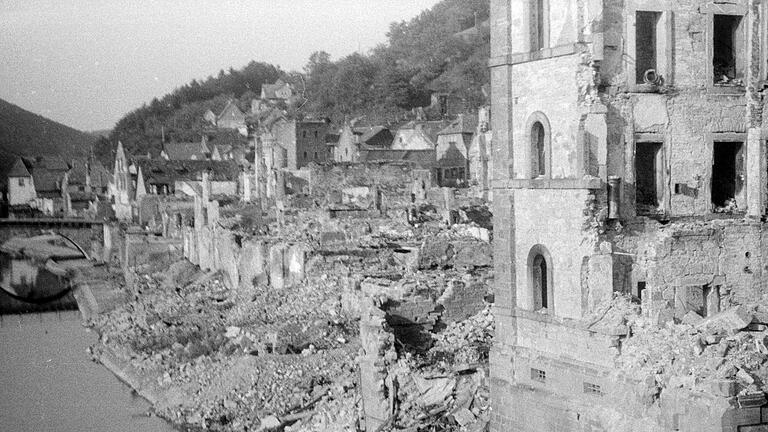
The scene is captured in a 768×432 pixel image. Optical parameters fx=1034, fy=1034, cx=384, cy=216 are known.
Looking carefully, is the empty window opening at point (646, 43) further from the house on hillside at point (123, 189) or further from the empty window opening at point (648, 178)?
the house on hillside at point (123, 189)

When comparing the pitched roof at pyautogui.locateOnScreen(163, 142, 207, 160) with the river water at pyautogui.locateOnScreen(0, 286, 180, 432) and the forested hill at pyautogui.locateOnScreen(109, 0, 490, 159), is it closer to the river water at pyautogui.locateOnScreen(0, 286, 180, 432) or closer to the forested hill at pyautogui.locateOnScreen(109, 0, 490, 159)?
the forested hill at pyautogui.locateOnScreen(109, 0, 490, 159)

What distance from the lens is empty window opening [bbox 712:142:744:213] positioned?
1582 centimetres

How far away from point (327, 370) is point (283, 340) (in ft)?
9.68

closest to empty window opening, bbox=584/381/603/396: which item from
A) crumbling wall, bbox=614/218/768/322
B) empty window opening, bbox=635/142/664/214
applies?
crumbling wall, bbox=614/218/768/322

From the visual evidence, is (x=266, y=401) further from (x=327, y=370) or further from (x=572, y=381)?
(x=572, y=381)

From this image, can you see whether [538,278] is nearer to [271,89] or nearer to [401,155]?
[401,155]

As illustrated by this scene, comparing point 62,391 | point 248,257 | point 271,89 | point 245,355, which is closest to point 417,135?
point 248,257

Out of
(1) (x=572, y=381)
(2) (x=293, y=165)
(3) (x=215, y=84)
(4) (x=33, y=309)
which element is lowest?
(4) (x=33, y=309)

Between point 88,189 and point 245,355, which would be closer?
point 245,355

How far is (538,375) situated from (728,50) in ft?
18.9

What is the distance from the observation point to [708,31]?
1532cm

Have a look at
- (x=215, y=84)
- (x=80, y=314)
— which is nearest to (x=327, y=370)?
(x=80, y=314)

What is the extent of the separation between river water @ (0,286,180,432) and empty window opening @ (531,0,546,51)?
1341cm

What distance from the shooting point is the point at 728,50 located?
15.9 meters
